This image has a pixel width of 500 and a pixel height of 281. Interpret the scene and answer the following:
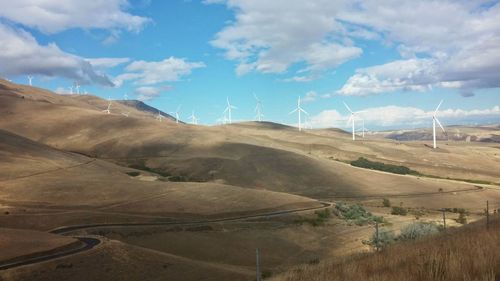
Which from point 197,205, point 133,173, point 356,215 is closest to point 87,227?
point 197,205

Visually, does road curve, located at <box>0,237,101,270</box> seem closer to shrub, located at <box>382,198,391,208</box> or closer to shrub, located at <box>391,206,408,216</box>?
shrub, located at <box>391,206,408,216</box>

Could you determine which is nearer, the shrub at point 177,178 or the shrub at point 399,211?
the shrub at point 399,211

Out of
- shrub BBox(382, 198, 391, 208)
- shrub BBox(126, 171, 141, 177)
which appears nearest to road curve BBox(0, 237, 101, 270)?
shrub BBox(382, 198, 391, 208)

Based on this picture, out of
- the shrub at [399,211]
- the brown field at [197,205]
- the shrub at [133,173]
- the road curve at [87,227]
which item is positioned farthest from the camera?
the shrub at [133,173]

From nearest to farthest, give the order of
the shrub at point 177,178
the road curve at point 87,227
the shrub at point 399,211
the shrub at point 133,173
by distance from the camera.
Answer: the road curve at point 87,227 → the shrub at point 399,211 → the shrub at point 133,173 → the shrub at point 177,178

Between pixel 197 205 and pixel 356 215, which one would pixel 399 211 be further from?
pixel 197 205

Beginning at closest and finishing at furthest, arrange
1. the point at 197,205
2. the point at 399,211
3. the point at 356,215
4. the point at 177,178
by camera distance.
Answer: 1. the point at 197,205
2. the point at 356,215
3. the point at 399,211
4. the point at 177,178

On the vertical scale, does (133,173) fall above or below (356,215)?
above

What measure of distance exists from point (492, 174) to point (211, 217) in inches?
5579

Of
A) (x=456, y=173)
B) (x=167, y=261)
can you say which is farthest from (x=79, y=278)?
(x=456, y=173)

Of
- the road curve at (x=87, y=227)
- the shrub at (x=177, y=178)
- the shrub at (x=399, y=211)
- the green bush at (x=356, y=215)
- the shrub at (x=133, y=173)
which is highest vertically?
the shrub at (x=133, y=173)

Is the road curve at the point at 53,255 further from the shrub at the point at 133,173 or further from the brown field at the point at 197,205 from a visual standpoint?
the shrub at the point at 133,173

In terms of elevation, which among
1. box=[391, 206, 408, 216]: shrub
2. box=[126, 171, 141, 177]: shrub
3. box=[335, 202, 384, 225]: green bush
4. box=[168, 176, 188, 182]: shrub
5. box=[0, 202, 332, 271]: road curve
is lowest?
box=[391, 206, 408, 216]: shrub

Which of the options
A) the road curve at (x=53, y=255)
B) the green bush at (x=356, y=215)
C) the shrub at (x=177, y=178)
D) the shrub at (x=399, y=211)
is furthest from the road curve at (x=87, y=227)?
the shrub at (x=177, y=178)
